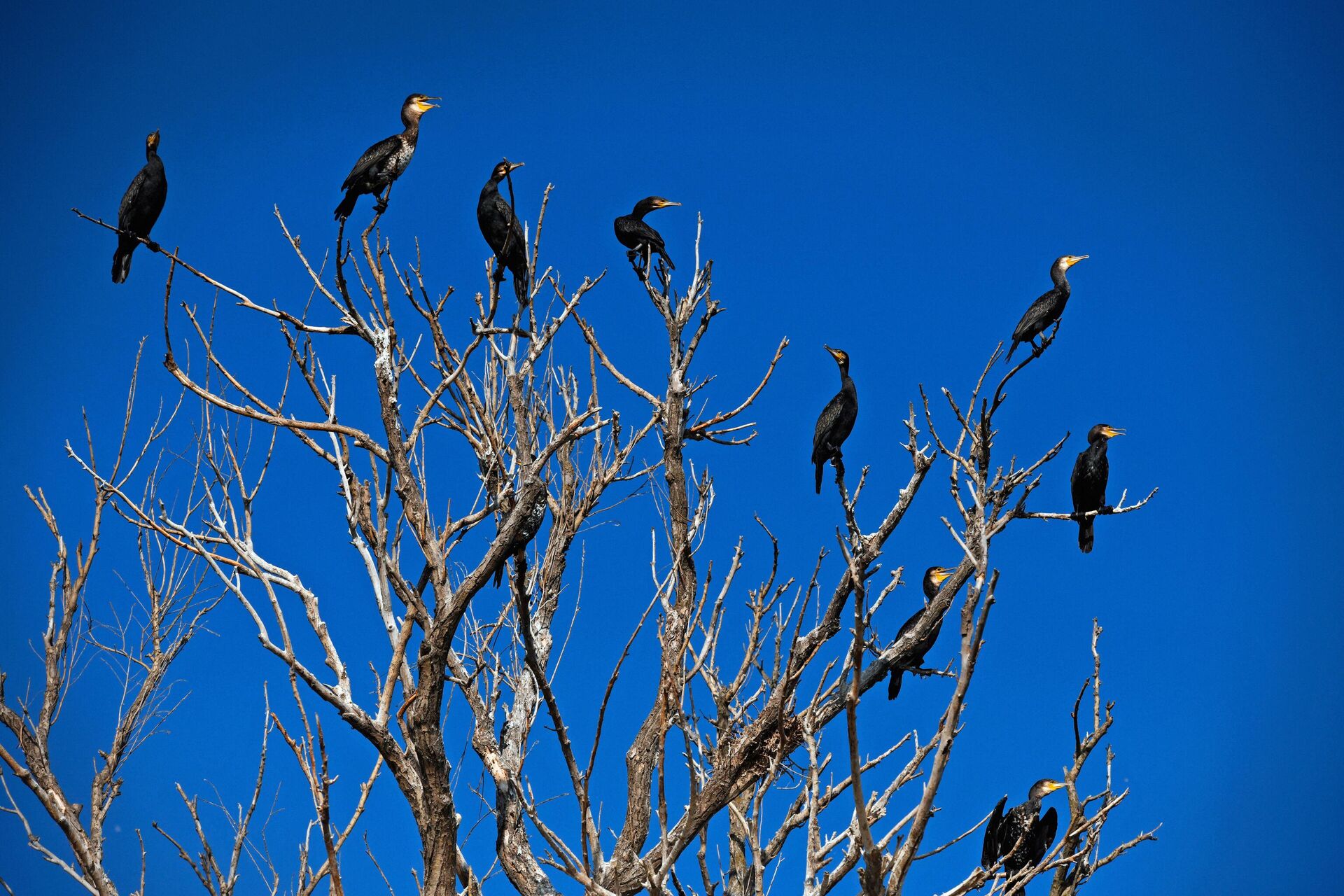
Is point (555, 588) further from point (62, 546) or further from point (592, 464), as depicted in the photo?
point (62, 546)

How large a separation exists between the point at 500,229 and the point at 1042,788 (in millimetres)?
3840

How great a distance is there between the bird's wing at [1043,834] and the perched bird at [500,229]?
3280 millimetres

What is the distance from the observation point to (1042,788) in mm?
5387

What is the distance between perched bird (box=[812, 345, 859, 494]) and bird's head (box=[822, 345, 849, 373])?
232 mm

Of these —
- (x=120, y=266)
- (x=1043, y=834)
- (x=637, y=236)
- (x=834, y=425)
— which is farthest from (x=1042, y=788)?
(x=120, y=266)

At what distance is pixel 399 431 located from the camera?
2979mm

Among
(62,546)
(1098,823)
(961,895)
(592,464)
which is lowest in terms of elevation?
(961,895)

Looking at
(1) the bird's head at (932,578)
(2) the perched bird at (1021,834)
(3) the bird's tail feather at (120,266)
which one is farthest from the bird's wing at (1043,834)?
(3) the bird's tail feather at (120,266)

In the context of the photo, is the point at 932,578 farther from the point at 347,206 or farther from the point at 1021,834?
the point at 347,206

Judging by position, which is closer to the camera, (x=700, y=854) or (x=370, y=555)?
(x=370, y=555)

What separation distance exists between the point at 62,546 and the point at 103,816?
127cm

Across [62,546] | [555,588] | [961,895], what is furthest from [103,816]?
[961,895]

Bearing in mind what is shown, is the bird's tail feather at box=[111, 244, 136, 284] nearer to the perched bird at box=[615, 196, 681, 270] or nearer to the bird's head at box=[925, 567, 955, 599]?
the perched bird at box=[615, 196, 681, 270]

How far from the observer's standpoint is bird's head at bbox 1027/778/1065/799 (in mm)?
5113
